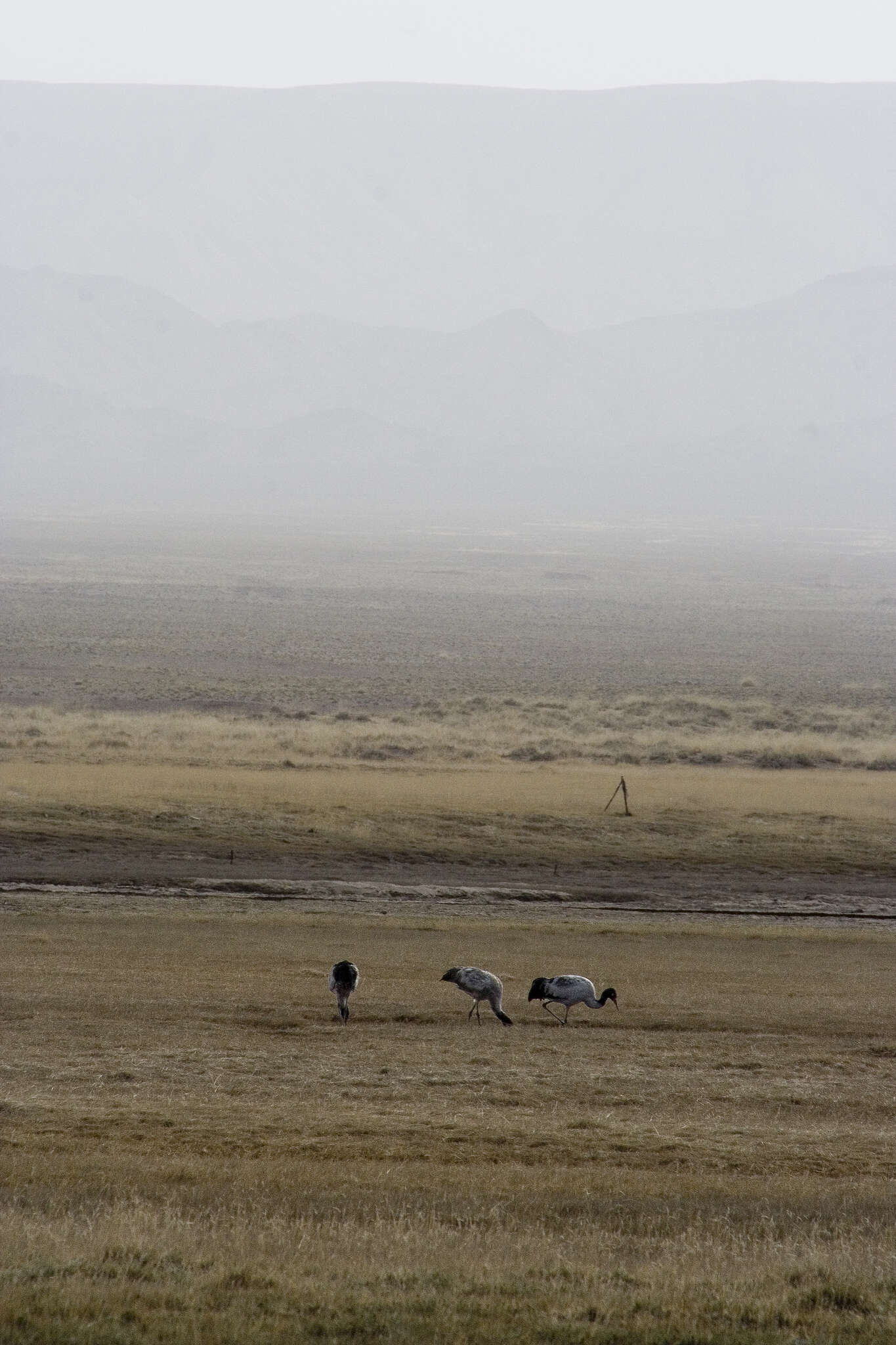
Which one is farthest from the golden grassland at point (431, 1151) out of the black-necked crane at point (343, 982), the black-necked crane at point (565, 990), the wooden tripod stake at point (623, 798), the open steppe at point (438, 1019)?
the wooden tripod stake at point (623, 798)

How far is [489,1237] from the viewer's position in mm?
6988

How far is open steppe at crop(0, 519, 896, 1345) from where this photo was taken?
611 cm

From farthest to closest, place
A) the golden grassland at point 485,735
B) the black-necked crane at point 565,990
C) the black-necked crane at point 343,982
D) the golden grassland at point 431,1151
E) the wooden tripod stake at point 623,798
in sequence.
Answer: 1. the golden grassland at point 485,735
2. the wooden tripod stake at point 623,798
3. the black-necked crane at point 565,990
4. the black-necked crane at point 343,982
5. the golden grassland at point 431,1151

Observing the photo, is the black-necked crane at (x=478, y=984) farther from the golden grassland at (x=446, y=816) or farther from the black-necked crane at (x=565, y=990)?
the golden grassland at (x=446, y=816)

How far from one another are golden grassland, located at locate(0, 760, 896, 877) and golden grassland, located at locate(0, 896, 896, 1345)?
776 cm

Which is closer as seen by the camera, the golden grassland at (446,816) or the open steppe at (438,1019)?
the open steppe at (438,1019)

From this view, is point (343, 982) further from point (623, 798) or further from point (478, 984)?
point (623, 798)

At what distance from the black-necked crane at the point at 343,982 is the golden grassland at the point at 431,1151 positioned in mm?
169

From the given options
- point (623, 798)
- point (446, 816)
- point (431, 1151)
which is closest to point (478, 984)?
point (431, 1151)

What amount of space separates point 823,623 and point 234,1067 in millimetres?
71281

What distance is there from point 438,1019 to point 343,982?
3.68ft

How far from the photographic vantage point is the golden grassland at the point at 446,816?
968 inches

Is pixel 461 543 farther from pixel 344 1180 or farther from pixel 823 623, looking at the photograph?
pixel 344 1180

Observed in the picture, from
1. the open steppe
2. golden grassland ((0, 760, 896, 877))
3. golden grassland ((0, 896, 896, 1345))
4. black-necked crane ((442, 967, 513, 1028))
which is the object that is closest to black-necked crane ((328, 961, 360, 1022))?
golden grassland ((0, 896, 896, 1345))
